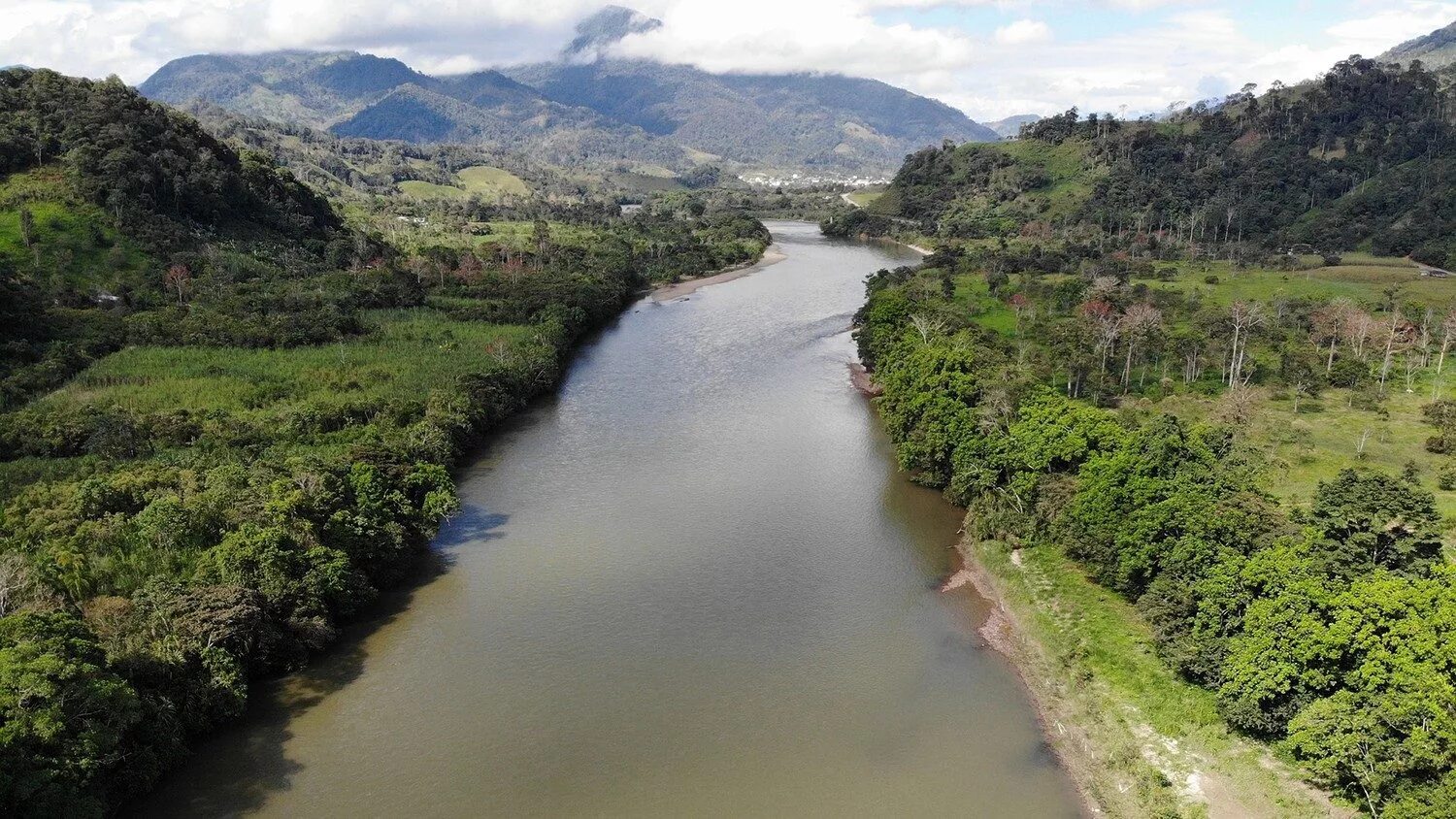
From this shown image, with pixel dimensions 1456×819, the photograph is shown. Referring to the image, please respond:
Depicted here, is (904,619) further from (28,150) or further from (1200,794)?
(28,150)

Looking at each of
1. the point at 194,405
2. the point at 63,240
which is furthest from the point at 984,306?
the point at 63,240

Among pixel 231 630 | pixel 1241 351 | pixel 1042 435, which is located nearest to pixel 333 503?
pixel 231 630

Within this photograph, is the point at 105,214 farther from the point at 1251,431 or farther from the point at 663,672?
the point at 1251,431

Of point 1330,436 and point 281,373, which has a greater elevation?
point 281,373

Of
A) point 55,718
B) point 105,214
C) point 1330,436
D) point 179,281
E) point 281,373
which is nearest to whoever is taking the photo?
point 55,718

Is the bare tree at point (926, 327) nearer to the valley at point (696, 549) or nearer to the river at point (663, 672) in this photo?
the valley at point (696, 549)

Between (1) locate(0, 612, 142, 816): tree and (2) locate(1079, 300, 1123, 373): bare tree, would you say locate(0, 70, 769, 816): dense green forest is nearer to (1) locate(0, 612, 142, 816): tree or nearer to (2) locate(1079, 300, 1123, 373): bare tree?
(1) locate(0, 612, 142, 816): tree
